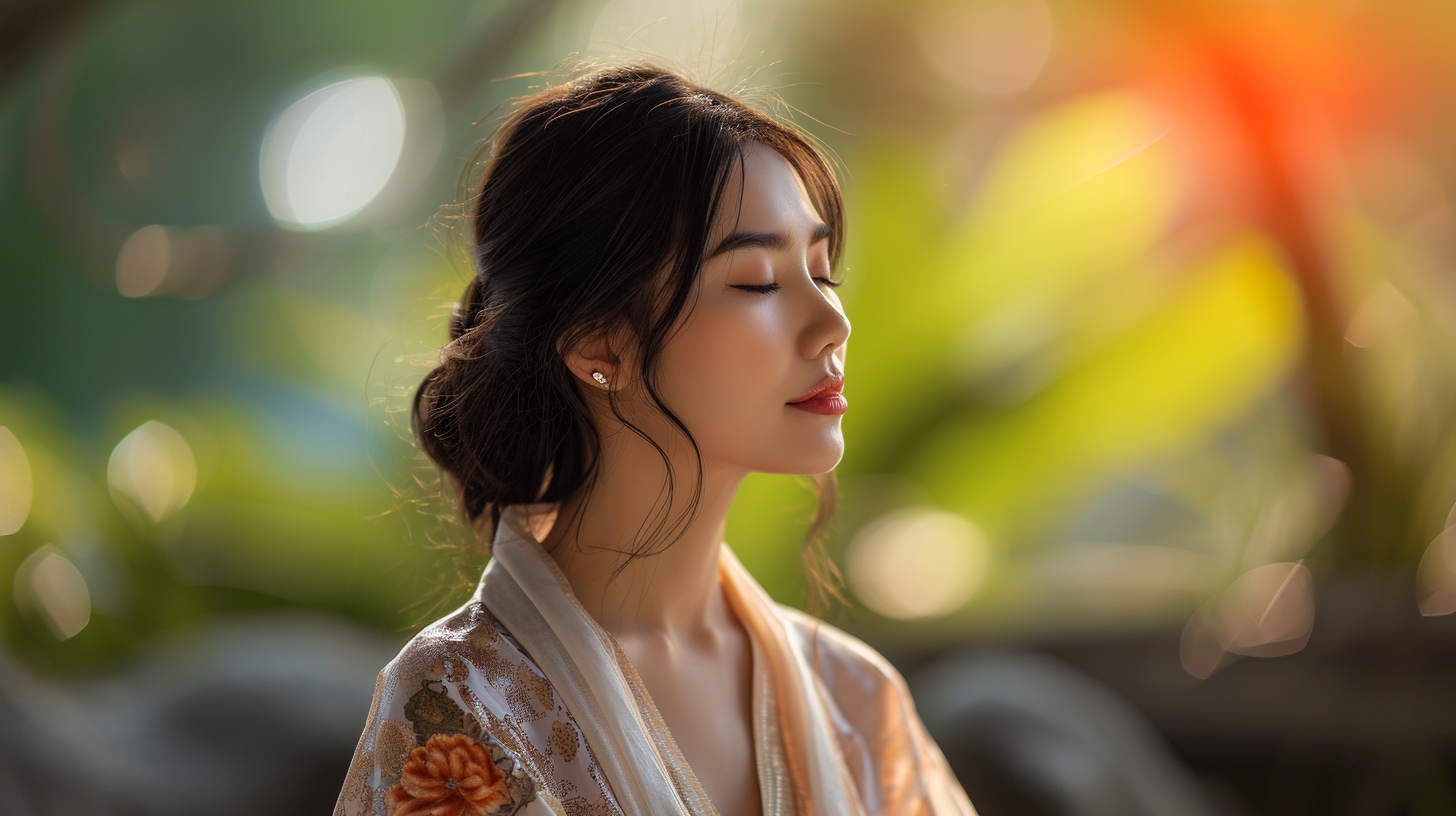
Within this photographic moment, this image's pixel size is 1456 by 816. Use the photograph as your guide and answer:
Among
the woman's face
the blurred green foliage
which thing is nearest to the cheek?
the woman's face

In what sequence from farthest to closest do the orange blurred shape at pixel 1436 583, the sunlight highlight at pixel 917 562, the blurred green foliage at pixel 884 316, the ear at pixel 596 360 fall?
the sunlight highlight at pixel 917 562
the blurred green foliage at pixel 884 316
the orange blurred shape at pixel 1436 583
the ear at pixel 596 360

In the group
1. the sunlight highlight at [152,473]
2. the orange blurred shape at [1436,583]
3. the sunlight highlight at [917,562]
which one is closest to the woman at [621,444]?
the sunlight highlight at [917,562]

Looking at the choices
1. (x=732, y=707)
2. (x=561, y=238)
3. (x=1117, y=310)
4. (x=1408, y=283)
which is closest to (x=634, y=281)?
(x=561, y=238)

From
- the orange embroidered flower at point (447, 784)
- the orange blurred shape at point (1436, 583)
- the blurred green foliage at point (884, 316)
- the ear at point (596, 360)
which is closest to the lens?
the orange embroidered flower at point (447, 784)

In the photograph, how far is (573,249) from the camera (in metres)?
0.79

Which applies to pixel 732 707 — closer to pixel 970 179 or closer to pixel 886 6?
pixel 970 179

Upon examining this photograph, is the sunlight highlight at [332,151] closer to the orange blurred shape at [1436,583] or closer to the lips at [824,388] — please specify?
the lips at [824,388]

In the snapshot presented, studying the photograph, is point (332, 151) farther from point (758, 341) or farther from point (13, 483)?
point (758, 341)

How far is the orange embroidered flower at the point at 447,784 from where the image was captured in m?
0.71

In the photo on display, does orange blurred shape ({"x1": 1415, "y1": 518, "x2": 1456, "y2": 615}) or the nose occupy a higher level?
the nose

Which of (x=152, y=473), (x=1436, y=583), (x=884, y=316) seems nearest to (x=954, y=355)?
(x=884, y=316)

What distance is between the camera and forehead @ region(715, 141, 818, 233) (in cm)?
80

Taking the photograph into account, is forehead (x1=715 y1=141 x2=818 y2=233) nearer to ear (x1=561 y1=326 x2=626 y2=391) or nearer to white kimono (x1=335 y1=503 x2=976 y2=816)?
ear (x1=561 y1=326 x2=626 y2=391)

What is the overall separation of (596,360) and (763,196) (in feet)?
0.63
